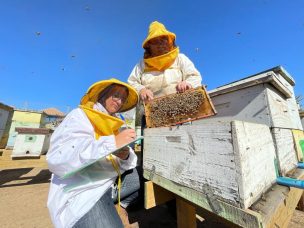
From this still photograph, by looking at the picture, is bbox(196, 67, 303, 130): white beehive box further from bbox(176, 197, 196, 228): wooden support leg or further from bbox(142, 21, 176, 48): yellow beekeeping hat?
bbox(176, 197, 196, 228): wooden support leg

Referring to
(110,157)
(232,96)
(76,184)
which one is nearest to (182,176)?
(110,157)

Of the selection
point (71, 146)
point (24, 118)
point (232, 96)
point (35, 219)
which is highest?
point (24, 118)

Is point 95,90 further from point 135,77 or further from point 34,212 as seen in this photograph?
point 34,212

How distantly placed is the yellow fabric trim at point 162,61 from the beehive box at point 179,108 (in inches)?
25.2

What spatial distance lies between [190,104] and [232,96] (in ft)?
3.10

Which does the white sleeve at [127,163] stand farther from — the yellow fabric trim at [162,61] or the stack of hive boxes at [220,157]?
the yellow fabric trim at [162,61]

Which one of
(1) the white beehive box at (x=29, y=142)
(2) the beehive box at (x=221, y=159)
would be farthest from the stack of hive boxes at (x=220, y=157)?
(1) the white beehive box at (x=29, y=142)

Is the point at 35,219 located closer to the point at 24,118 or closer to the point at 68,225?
the point at 68,225

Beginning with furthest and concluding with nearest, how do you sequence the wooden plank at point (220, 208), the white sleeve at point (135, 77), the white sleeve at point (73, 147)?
the white sleeve at point (135, 77), the white sleeve at point (73, 147), the wooden plank at point (220, 208)

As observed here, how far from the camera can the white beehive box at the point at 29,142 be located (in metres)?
5.24

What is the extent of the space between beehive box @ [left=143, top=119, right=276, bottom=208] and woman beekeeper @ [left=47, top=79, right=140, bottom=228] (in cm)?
35

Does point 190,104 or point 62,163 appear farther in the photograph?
point 190,104

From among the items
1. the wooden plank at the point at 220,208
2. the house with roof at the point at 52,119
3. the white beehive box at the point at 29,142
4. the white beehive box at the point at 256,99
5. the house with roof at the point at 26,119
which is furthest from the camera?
the house with roof at the point at 52,119

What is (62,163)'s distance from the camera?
0.98m
